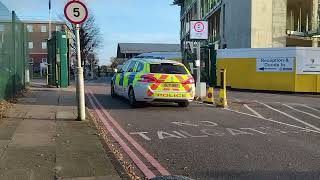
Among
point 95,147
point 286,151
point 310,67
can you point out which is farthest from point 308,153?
point 310,67

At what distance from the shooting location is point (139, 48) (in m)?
95.0

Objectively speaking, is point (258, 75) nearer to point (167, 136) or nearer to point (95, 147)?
point (167, 136)

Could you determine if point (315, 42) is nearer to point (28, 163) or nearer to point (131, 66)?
point (131, 66)

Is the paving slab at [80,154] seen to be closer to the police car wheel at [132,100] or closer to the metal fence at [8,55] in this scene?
the metal fence at [8,55]

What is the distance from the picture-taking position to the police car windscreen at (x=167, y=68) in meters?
15.8

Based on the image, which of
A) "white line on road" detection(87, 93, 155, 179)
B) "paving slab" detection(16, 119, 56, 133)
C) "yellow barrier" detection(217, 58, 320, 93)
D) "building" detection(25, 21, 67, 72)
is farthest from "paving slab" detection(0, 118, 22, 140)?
"building" detection(25, 21, 67, 72)

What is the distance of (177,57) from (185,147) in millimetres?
31610

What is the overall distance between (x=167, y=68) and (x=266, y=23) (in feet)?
83.0

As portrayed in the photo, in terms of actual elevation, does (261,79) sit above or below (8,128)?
above

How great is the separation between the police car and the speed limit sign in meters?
4.13

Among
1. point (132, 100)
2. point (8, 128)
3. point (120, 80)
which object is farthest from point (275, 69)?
point (8, 128)

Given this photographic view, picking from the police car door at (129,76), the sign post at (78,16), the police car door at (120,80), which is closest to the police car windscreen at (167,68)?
the police car door at (129,76)

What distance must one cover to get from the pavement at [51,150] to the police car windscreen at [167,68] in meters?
3.94

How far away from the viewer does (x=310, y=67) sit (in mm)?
26641
